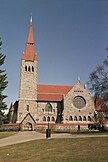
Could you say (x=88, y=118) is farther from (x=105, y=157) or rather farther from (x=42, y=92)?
(x=105, y=157)

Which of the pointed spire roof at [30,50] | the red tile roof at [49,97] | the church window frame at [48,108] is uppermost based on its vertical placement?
the pointed spire roof at [30,50]

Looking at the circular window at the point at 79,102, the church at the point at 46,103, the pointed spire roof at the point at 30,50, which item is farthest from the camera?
the pointed spire roof at the point at 30,50

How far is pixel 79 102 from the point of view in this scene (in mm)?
57844

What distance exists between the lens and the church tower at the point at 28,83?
184 ft

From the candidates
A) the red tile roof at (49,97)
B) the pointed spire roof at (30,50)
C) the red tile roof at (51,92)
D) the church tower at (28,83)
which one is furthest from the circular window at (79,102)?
the pointed spire roof at (30,50)

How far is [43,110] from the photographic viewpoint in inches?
2291

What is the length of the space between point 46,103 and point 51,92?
4882 mm

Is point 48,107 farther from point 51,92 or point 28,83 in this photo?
point 28,83

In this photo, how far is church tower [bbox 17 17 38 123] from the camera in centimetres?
5612

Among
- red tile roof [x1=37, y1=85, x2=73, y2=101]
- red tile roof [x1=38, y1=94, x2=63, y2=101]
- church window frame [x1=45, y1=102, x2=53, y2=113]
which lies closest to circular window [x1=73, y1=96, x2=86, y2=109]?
red tile roof [x1=38, y1=94, x2=63, y2=101]

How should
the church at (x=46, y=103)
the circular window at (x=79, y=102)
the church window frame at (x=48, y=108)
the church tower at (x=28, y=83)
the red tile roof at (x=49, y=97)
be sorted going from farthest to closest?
the red tile roof at (x=49, y=97) → the church window frame at (x=48, y=108) → the circular window at (x=79, y=102) → the church tower at (x=28, y=83) → the church at (x=46, y=103)

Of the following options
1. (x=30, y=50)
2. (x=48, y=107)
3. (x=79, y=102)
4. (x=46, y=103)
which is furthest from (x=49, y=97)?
(x=30, y=50)

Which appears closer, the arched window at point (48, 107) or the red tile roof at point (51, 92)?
the arched window at point (48, 107)

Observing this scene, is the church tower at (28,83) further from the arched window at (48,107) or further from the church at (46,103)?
the arched window at (48,107)
